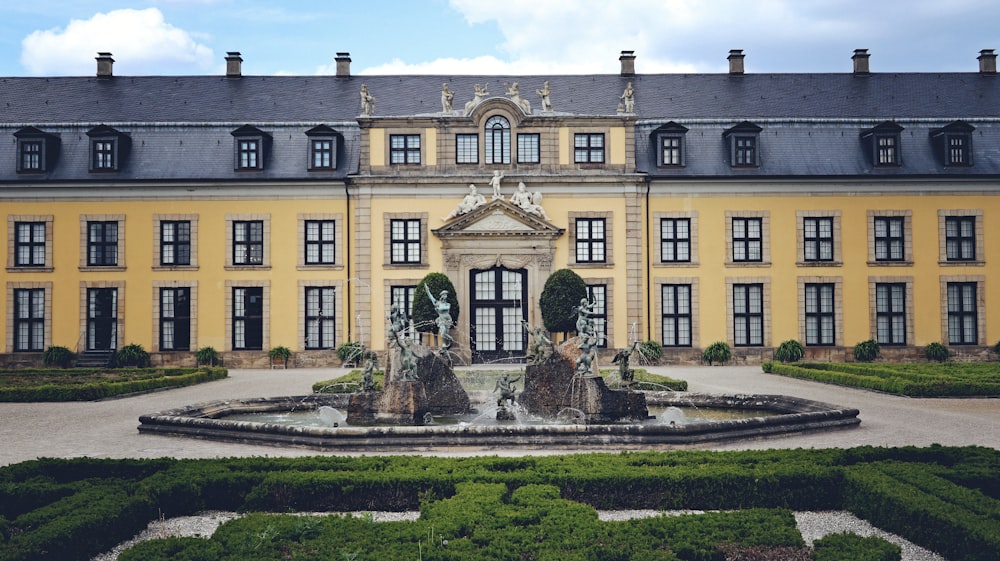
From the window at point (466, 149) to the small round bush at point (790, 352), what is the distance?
1451 centimetres

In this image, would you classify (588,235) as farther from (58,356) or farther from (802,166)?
(58,356)

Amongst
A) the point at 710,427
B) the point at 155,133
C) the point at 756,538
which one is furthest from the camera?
the point at 155,133

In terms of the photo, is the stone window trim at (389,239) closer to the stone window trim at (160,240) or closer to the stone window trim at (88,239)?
the stone window trim at (160,240)

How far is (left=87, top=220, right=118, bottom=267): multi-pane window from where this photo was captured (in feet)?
117

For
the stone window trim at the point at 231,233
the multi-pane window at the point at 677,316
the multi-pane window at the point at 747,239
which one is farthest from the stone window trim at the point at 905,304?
the stone window trim at the point at 231,233

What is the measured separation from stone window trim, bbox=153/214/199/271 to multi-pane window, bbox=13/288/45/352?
16.0ft

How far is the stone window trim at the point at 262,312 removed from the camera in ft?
115

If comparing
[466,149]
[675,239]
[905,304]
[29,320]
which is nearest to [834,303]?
[905,304]

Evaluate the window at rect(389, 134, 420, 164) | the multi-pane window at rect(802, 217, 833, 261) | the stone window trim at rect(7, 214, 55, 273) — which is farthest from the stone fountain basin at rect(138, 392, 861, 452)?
the stone window trim at rect(7, 214, 55, 273)

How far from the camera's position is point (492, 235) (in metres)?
34.6

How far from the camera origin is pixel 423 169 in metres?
35.2

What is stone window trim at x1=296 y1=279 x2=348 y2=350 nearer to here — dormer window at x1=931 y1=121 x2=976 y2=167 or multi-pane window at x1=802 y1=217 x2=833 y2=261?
multi-pane window at x1=802 y1=217 x2=833 y2=261

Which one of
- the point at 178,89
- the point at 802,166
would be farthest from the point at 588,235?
the point at 178,89

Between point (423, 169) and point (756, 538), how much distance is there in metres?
28.7
